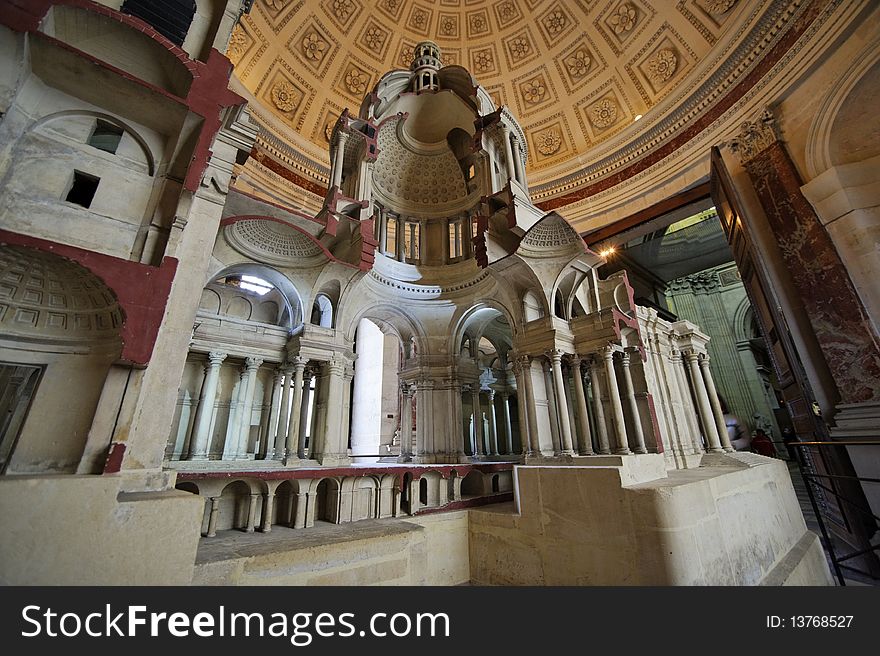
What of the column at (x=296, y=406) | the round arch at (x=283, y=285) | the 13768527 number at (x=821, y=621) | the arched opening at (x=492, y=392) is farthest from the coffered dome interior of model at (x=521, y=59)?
the 13768527 number at (x=821, y=621)

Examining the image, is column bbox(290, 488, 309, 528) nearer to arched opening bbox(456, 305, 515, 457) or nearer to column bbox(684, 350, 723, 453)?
arched opening bbox(456, 305, 515, 457)

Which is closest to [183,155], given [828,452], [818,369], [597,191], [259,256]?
[259,256]

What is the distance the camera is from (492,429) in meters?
12.4

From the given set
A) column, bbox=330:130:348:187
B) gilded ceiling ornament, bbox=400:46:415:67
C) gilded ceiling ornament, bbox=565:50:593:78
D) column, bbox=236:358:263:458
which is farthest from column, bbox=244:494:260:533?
gilded ceiling ornament, bbox=400:46:415:67

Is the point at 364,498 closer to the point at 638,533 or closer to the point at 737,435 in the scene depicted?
the point at 638,533

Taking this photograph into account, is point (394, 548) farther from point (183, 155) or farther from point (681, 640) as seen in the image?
point (183, 155)

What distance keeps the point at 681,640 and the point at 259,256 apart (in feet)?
27.9

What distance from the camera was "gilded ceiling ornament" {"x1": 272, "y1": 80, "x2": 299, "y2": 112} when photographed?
1431 cm

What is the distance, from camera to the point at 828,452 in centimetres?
704

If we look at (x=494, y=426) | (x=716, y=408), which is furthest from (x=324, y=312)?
(x=716, y=408)

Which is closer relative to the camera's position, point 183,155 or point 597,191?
point 183,155

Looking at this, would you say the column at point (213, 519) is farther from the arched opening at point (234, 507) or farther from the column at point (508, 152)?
the column at point (508, 152)

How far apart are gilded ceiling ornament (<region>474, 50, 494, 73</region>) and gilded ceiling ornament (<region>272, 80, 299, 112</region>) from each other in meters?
8.77

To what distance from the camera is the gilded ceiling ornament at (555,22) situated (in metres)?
15.3
